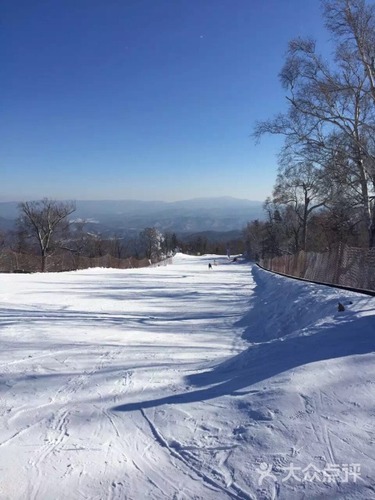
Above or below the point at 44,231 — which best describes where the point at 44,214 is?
above

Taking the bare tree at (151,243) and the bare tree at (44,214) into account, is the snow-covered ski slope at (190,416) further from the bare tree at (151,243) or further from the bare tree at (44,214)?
the bare tree at (151,243)

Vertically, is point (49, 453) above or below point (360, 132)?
below

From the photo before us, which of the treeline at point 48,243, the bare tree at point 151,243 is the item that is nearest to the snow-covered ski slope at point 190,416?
the treeline at point 48,243

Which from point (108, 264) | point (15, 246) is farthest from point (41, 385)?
point (15, 246)

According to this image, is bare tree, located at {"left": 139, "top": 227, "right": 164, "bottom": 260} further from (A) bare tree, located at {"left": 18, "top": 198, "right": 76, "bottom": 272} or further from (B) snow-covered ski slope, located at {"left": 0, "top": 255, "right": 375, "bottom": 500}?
(B) snow-covered ski slope, located at {"left": 0, "top": 255, "right": 375, "bottom": 500}

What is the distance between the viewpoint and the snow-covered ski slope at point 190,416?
103 inches

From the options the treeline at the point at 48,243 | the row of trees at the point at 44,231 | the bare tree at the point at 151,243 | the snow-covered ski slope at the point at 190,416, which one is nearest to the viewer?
the snow-covered ski slope at the point at 190,416

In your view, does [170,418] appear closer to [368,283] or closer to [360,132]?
[368,283]

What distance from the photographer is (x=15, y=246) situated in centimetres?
6631

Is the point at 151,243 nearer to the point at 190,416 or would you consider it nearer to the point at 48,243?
the point at 48,243

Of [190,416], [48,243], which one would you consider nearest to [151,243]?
[48,243]

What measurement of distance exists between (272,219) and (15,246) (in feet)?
148

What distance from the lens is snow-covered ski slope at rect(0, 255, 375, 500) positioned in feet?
8.57

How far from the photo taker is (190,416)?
3518 millimetres
